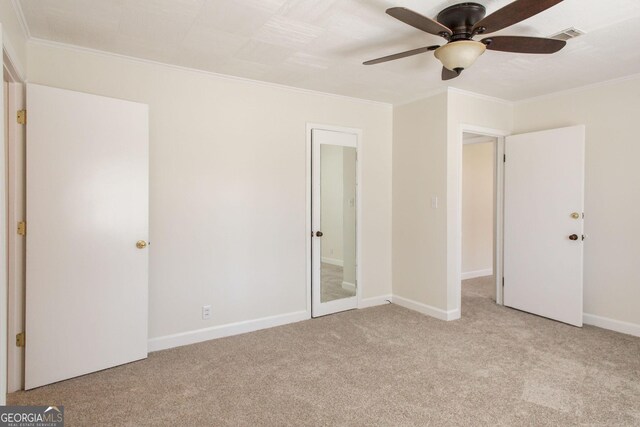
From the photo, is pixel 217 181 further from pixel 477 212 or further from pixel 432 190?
pixel 477 212

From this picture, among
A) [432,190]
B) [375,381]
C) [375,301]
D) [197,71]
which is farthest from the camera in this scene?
[375,301]

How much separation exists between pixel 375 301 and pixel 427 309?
2.10ft

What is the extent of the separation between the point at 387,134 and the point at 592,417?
131 inches

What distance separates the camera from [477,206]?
6.05 metres

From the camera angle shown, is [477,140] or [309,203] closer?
[309,203]

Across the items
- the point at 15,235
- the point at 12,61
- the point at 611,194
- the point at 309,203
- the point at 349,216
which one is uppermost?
the point at 12,61

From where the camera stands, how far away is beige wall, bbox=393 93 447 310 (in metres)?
3.97

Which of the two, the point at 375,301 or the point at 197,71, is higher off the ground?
the point at 197,71

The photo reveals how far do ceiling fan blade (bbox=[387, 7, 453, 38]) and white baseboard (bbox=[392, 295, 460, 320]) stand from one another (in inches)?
111

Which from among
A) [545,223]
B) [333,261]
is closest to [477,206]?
[545,223]

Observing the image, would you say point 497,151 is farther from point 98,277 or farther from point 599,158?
point 98,277

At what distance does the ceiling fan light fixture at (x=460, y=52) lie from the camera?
216cm

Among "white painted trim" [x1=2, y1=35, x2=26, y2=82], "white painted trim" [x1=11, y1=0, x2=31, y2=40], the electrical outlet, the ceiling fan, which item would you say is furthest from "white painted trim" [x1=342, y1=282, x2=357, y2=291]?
"white painted trim" [x1=11, y1=0, x2=31, y2=40]

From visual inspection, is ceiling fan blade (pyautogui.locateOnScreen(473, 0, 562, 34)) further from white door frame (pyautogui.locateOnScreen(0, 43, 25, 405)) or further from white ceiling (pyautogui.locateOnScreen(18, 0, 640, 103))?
white door frame (pyautogui.locateOnScreen(0, 43, 25, 405))
